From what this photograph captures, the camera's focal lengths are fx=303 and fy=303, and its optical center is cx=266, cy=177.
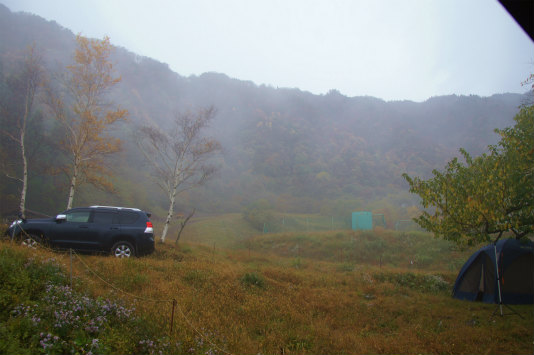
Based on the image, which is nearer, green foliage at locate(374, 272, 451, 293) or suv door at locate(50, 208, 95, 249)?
suv door at locate(50, 208, 95, 249)

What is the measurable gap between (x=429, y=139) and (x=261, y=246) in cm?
9212

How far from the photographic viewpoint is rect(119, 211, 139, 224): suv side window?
11.2 m

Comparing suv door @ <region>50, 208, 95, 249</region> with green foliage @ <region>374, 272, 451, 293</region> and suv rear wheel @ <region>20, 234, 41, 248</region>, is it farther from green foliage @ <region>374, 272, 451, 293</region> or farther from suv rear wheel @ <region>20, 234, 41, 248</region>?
green foliage @ <region>374, 272, 451, 293</region>

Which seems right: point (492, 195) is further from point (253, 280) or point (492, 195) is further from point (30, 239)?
point (30, 239)

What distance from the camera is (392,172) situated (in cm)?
7838

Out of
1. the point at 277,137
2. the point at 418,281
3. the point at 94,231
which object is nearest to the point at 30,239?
the point at 94,231

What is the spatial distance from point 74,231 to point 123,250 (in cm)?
172

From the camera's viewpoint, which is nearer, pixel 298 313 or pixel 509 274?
pixel 298 313

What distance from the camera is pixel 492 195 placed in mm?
8203

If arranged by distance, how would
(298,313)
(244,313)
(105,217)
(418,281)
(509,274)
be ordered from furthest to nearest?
(418,281) → (105,217) → (509,274) → (298,313) → (244,313)

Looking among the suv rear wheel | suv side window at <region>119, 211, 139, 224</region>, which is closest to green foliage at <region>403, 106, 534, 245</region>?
suv side window at <region>119, 211, 139, 224</region>

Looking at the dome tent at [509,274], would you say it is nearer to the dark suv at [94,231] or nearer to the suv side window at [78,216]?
the dark suv at [94,231]

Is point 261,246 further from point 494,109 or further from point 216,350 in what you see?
point 494,109

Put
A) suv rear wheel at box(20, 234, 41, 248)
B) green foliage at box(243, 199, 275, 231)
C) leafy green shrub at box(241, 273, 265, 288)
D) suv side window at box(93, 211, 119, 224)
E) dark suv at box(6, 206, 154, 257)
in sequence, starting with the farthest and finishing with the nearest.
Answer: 1. green foliage at box(243, 199, 275, 231)
2. suv side window at box(93, 211, 119, 224)
3. dark suv at box(6, 206, 154, 257)
4. leafy green shrub at box(241, 273, 265, 288)
5. suv rear wheel at box(20, 234, 41, 248)
